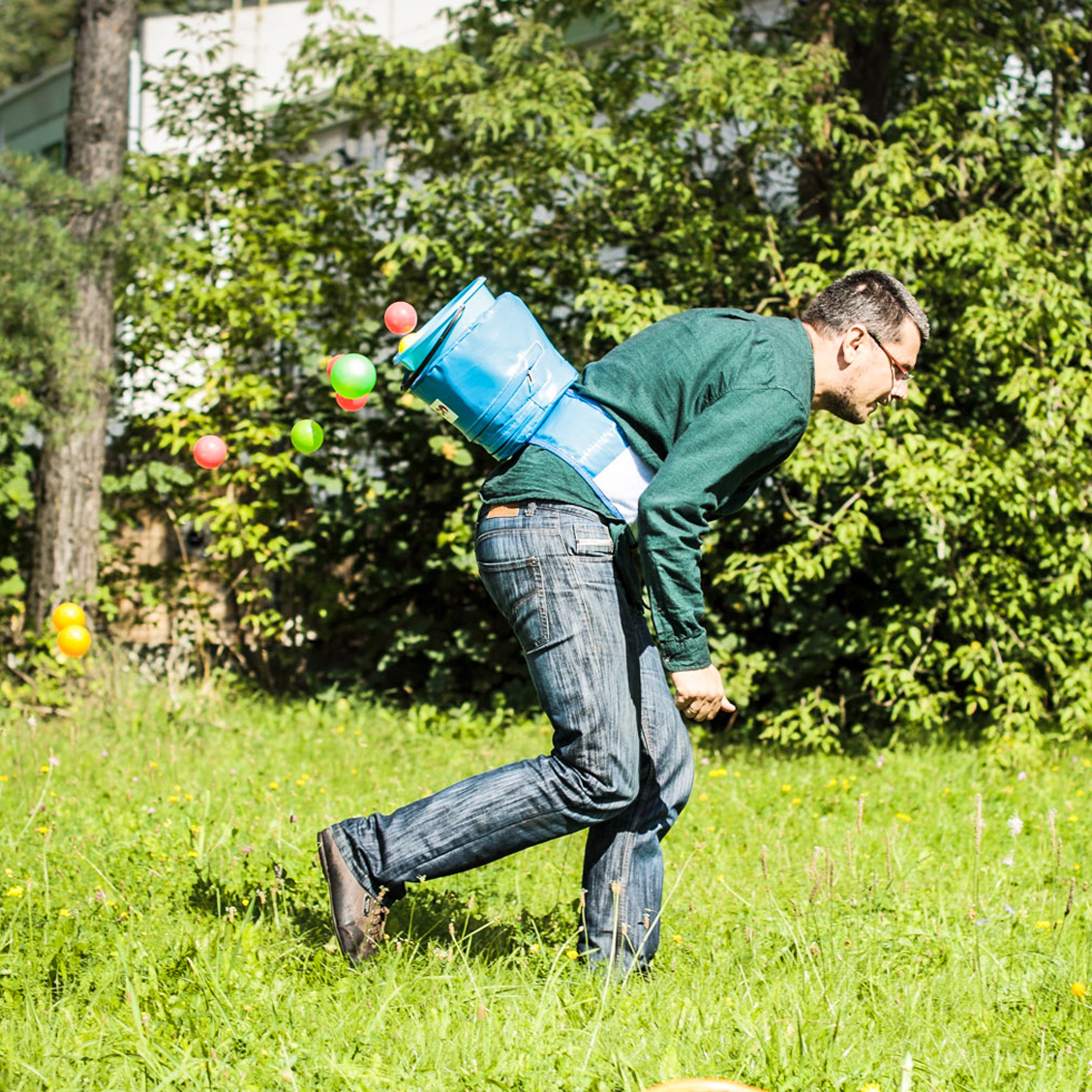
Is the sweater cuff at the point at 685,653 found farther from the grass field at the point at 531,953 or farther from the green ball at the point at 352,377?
the green ball at the point at 352,377

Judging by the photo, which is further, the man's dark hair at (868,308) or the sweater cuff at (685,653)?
the man's dark hair at (868,308)

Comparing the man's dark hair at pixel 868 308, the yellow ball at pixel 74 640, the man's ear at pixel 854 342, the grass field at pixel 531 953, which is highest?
the man's dark hair at pixel 868 308

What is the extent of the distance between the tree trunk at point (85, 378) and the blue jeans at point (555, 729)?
4128mm

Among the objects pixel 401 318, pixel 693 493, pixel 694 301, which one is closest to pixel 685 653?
pixel 693 493

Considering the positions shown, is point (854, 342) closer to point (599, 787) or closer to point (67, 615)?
point (599, 787)

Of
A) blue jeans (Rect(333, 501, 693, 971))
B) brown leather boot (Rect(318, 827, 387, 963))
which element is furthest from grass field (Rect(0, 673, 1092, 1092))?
blue jeans (Rect(333, 501, 693, 971))

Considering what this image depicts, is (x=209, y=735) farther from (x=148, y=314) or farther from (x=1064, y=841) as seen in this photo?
(x=1064, y=841)

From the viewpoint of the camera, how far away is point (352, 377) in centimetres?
274

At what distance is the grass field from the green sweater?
74 centimetres

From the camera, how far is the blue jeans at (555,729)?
2322mm

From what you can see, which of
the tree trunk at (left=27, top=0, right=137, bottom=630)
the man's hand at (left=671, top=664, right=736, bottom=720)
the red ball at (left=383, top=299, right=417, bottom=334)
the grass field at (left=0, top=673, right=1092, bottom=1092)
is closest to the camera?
the grass field at (left=0, top=673, right=1092, bottom=1092)

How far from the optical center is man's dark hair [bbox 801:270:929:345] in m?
2.42

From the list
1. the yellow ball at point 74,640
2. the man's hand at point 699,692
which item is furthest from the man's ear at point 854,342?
the yellow ball at point 74,640

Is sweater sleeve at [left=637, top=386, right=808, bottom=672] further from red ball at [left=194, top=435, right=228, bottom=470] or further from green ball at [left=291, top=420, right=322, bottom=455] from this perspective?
red ball at [left=194, top=435, right=228, bottom=470]
